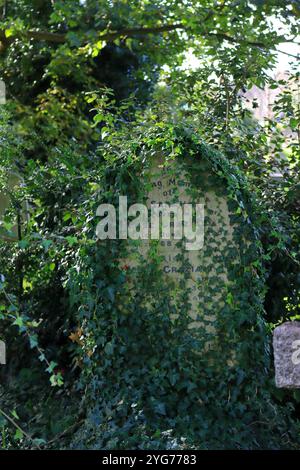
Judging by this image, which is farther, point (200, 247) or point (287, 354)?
point (200, 247)

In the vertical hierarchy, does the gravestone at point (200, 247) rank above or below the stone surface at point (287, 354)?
above

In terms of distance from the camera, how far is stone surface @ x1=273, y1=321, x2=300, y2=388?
4.81 meters

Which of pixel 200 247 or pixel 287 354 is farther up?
pixel 200 247

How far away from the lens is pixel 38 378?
607cm

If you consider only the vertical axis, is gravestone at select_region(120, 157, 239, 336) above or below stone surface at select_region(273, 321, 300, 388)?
above

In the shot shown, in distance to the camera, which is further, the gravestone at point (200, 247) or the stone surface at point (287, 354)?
the gravestone at point (200, 247)

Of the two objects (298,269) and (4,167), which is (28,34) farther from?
(298,269)

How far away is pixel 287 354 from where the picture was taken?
4.80m

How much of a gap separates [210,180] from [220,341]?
1.12 meters

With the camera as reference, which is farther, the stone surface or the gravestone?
the gravestone

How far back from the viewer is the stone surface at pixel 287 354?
189 inches
